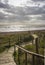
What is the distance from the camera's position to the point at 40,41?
2.36 metres

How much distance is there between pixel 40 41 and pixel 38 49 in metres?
0.17

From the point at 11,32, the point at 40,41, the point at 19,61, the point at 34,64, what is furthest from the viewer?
the point at 40,41

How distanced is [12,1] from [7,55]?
853 mm

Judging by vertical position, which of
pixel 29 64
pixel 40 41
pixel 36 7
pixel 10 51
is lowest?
pixel 29 64

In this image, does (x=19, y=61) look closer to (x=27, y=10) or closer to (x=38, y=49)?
(x=38, y=49)

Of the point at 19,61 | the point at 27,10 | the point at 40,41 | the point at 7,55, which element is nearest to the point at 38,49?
the point at 40,41

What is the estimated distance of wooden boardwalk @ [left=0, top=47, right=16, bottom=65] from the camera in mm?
2033

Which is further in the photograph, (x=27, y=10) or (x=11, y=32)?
(x=27, y=10)

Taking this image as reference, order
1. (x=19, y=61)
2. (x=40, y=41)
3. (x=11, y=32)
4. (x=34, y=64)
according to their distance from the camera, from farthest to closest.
→ (x=40, y=41), (x=19, y=61), (x=34, y=64), (x=11, y=32)

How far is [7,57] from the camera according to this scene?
218 cm

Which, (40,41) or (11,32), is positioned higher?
(11,32)

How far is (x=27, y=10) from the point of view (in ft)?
8.09

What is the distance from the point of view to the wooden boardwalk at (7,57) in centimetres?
203

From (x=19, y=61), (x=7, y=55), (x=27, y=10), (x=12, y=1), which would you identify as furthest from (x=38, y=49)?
(x=12, y=1)
